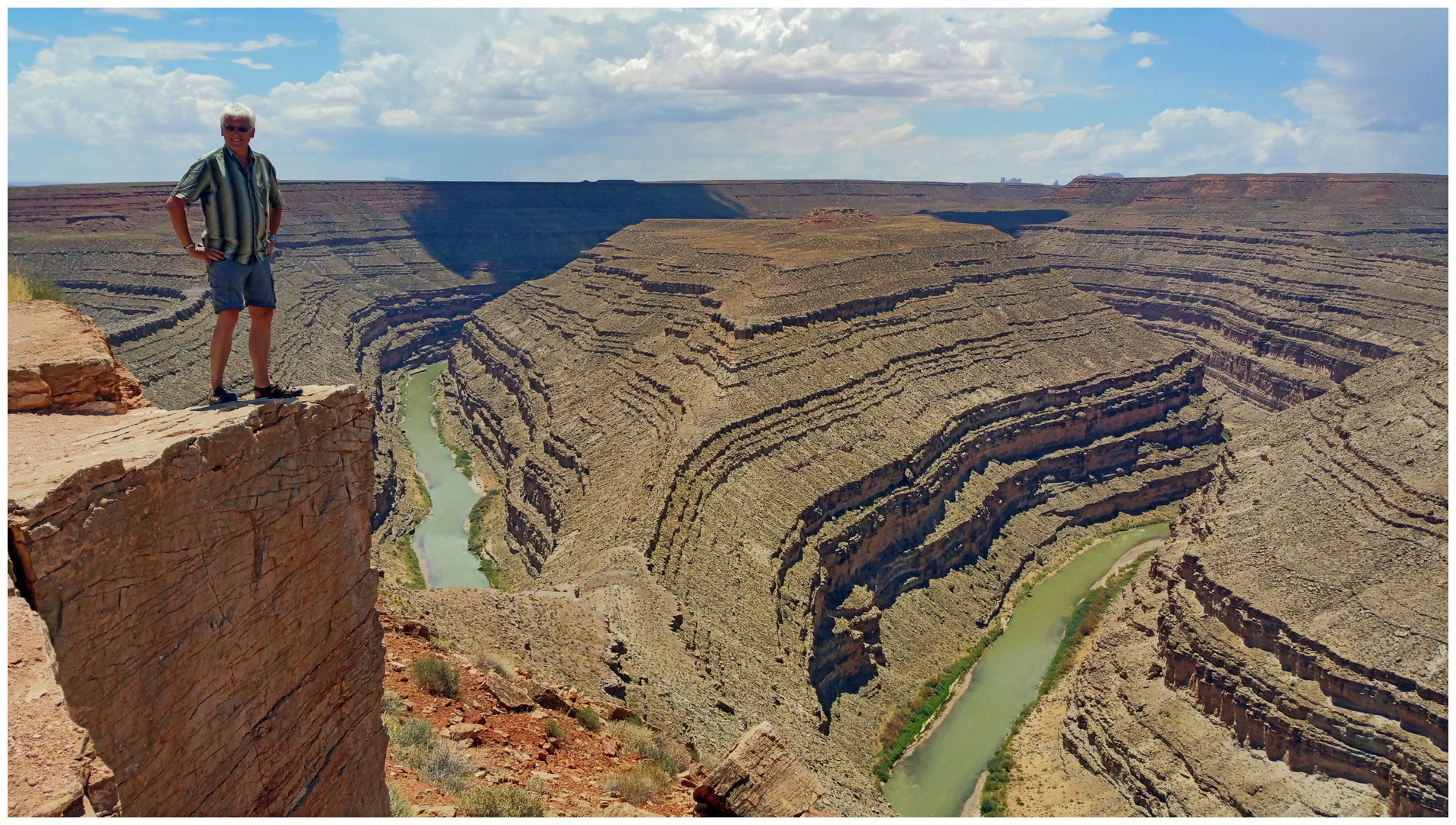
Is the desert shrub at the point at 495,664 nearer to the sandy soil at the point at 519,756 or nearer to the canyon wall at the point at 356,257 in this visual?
the sandy soil at the point at 519,756

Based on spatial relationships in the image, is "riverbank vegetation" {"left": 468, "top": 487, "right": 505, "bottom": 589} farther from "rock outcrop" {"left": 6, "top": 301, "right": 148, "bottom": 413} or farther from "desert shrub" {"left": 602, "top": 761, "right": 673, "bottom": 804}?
"rock outcrop" {"left": 6, "top": 301, "right": 148, "bottom": 413}

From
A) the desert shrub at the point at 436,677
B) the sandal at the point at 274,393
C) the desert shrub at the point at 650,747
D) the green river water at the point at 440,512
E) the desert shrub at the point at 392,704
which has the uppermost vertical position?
the sandal at the point at 274,393

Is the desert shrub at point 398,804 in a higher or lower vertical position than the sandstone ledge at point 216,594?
lower

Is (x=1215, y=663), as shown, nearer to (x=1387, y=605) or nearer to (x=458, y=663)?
(x=1387, y=605)

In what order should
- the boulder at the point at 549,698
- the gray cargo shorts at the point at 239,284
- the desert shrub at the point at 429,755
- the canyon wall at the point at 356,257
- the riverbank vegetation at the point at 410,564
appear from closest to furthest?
1. the gray cargo shorts at the point at 239,284
2. the desert shrub at the point at 429,755
3. the boulder at the point at 549,698
4. the riverbank vegetation at the point at 410,564
5. the canyon wall at the point at 356,257

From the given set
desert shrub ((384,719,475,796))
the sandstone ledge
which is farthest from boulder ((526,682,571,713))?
the sandstone ledge

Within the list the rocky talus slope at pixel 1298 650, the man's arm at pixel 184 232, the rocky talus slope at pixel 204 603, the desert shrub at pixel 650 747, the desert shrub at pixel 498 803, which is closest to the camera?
the rocky talus slope at pixel 204 603

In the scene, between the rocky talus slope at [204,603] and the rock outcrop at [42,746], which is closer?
the rock outcrop at [42,746]

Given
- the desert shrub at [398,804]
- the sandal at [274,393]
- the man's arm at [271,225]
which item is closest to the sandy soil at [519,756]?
the desert shrub at [398,804]
